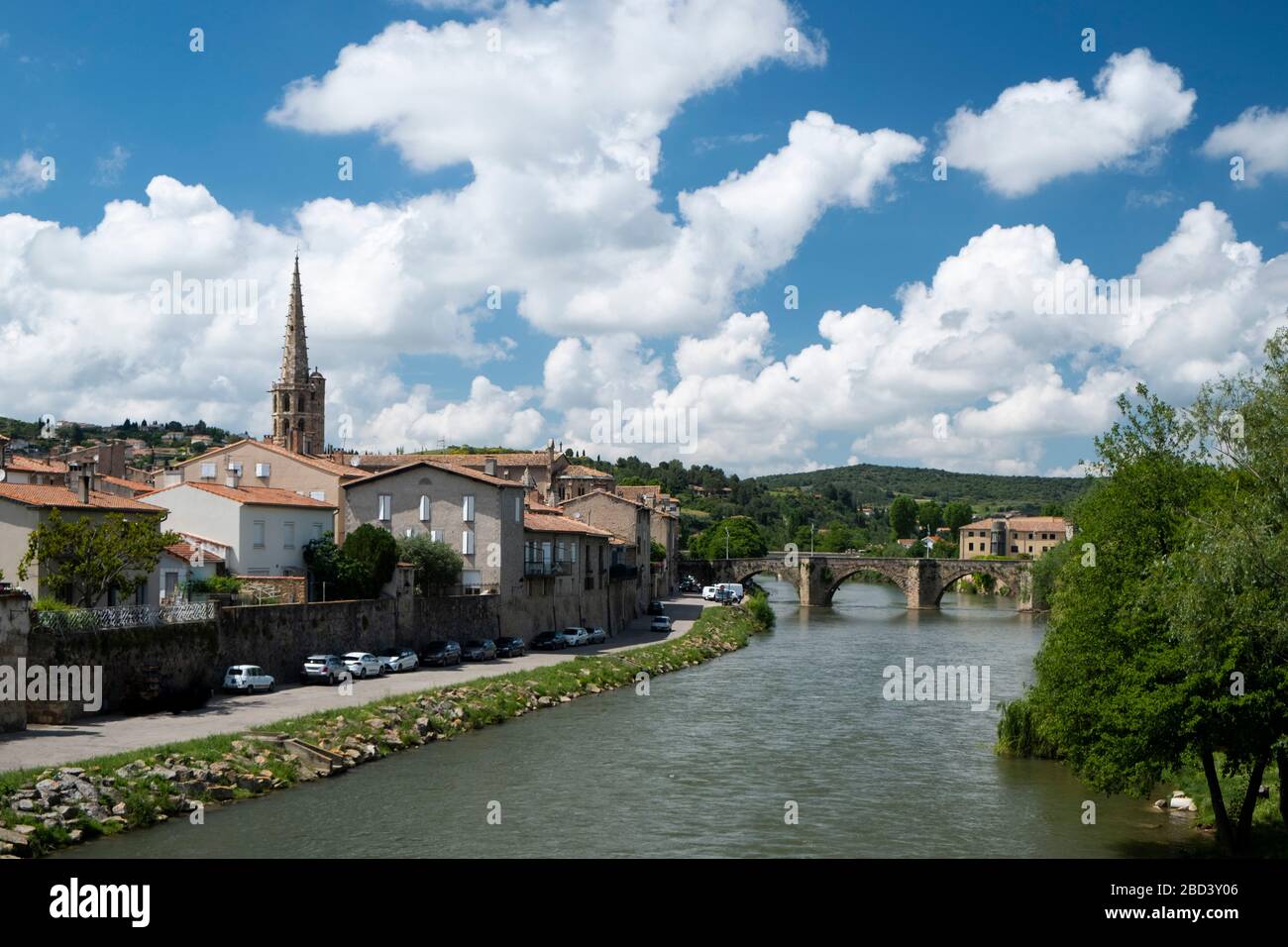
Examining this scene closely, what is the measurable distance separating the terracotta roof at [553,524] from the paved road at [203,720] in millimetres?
11938

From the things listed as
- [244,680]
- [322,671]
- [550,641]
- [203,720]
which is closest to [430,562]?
[550,641]

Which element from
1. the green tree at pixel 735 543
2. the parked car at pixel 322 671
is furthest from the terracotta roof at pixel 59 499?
the green tree at pixel 735 543

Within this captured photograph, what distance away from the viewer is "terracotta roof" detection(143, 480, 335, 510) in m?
48.5

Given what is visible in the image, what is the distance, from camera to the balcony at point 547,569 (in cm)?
5797

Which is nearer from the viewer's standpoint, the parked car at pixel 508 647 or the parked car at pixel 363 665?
the parked car at pixel 363 665

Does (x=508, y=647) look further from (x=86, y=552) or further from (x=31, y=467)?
(x=31, y=467)

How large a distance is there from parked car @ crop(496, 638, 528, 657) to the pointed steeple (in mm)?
57126

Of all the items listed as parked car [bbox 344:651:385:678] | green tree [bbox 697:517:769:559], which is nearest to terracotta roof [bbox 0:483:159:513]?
parked car [bbox 344:651:385:678]

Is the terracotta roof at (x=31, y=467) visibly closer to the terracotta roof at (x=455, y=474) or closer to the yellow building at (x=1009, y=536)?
the terracotta roof at (x=455, y=474)

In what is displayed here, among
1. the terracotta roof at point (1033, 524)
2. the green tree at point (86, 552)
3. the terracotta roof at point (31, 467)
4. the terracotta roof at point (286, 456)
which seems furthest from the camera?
the terracotta roof at point (1033, 524)

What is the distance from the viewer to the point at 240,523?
4797cm

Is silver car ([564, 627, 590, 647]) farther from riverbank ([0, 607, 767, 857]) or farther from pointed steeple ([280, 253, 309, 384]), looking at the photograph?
pointed steeple ([280, 253, 309, 384])
